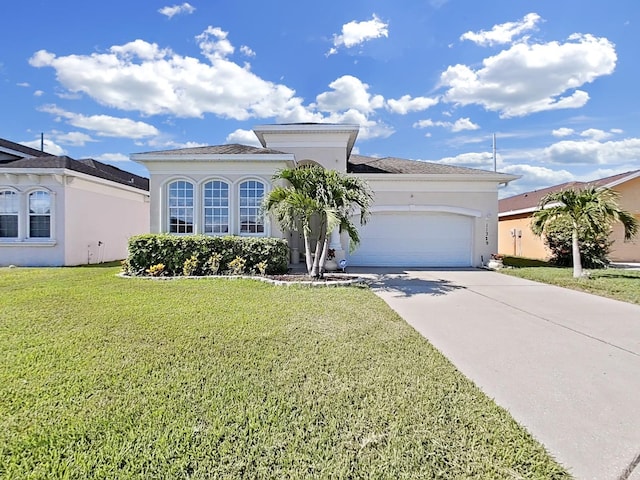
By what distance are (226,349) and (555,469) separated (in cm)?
373

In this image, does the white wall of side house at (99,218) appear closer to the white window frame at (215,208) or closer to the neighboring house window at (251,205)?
the white window frame at (215,208)

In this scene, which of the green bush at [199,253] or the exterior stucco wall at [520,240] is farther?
the exterior stucco wall at [520,240]

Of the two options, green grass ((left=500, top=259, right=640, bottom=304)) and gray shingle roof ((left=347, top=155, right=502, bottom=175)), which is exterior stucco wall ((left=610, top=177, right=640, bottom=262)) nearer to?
green grass ((left=500, top=259, right=640, bottom=304))

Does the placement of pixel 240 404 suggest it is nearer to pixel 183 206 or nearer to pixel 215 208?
pixel 215 208

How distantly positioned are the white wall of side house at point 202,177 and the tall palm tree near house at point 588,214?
32.8ft

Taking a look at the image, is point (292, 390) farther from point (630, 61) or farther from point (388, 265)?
point (630, 61)

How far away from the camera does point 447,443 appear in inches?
105

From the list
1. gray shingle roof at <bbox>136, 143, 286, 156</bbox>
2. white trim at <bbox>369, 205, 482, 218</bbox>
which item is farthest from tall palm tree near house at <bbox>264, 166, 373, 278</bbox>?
white trim at <bbox>369, 205, 482, 218</bbox>

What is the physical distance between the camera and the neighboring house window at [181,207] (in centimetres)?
1268

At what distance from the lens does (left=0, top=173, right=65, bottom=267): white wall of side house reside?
13266mm

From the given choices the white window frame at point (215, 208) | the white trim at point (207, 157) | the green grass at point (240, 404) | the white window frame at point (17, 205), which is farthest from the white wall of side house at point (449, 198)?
the white window frame at point (17, 205)

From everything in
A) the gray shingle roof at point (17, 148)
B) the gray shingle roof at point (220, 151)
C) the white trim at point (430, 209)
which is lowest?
the white trim at point (430, 209)

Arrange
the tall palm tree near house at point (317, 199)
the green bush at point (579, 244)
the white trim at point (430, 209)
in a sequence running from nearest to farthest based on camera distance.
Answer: the tall palm tree near house at point (317, 199), the green bush at point (579, 244), the white trim at point (430, 209)

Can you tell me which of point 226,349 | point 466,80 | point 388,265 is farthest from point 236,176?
point 466,80
